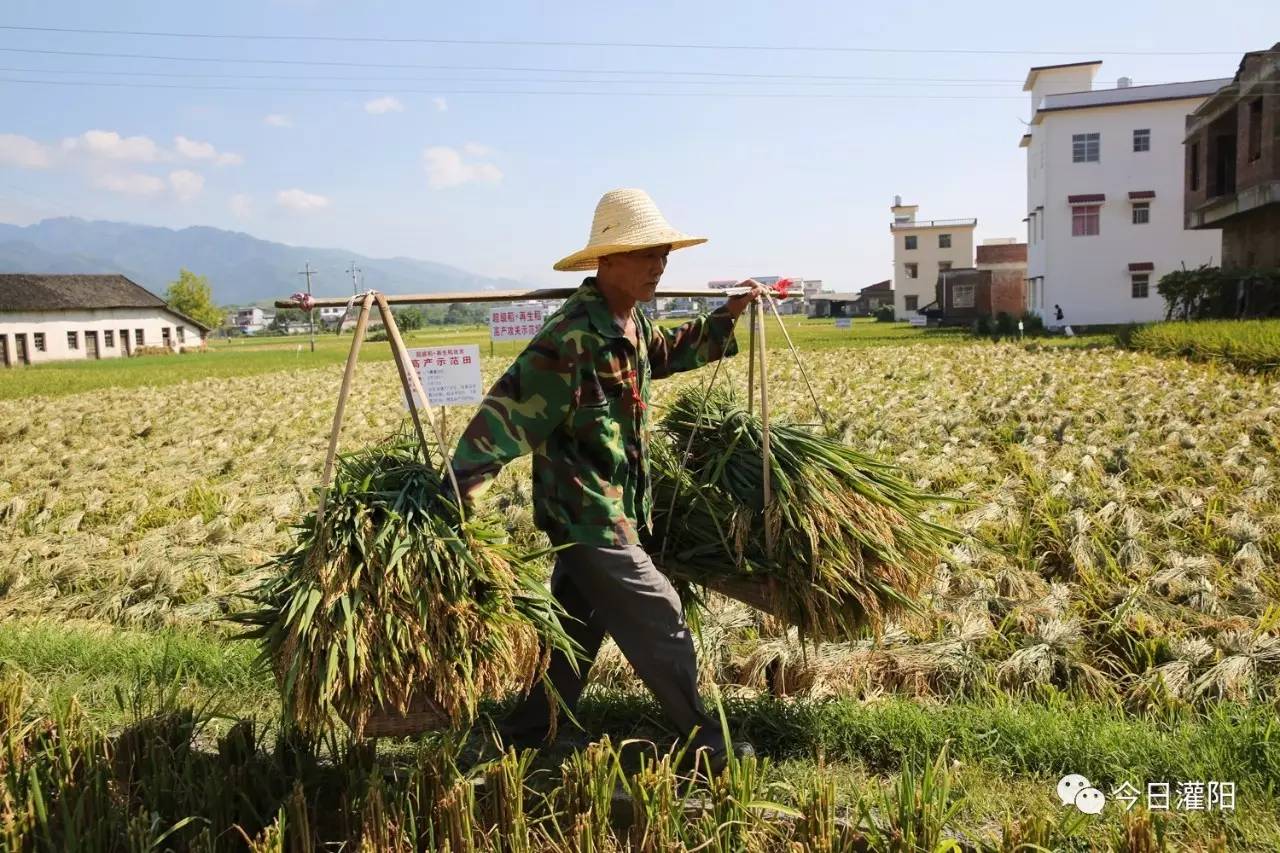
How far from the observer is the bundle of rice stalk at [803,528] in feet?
9.78

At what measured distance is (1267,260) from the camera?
2380 cm

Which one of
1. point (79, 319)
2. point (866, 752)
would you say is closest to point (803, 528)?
point (866, 752)

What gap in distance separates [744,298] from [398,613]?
156cm

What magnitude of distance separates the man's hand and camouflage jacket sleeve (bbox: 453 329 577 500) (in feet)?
2.45

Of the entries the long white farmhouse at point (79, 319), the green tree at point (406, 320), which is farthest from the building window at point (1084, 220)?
the long white farmhouse at point (79, 319)

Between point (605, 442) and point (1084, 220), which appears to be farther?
point (1084, 220)

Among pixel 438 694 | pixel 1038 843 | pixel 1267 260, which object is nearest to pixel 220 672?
pixel 438 694

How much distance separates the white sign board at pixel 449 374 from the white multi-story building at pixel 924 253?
71.3 meters

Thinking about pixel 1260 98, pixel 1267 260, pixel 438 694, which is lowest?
pixel 438 694

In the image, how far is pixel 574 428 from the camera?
2.80 metres

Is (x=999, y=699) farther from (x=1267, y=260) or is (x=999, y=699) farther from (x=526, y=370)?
(x=1267, y=260)

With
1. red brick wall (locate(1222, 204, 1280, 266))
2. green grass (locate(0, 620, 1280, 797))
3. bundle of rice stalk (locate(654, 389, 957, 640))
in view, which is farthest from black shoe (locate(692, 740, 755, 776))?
red brick wall (locate(1222, 204, 1280, 266))

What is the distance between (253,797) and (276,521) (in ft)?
13.1

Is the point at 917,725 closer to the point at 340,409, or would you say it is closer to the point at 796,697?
the point at 796,697
